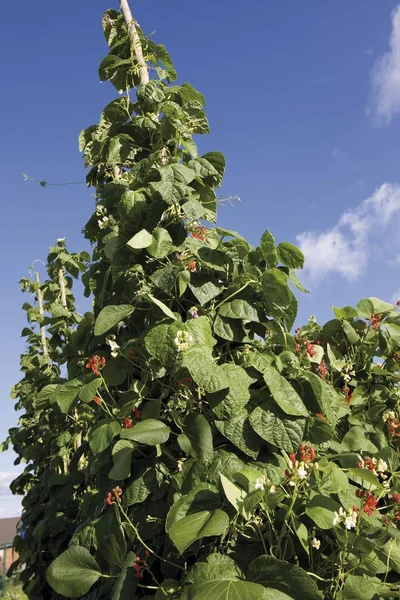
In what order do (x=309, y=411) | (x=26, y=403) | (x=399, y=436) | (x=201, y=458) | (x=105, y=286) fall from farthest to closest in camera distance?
(x=26, y=403)
(x=399, y=436)
(x=105, y=286)
(x=309, y=411)
(x=201, y=458)

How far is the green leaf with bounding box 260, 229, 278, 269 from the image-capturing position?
196cm

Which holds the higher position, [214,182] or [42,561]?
[214,182]

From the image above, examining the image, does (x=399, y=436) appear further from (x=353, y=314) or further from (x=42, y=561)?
(x=42, y=561)

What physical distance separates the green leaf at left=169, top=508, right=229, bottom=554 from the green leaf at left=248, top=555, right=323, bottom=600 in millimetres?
141

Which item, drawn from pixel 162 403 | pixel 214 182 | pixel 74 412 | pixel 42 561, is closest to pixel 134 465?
pixel 162 403

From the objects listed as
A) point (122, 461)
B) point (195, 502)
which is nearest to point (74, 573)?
point (122, 461)

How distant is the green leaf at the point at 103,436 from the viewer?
1922 mm

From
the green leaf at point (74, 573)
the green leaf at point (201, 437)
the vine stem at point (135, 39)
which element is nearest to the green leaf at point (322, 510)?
the green leaf at point (201, 437)

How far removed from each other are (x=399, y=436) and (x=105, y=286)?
5.08 feet

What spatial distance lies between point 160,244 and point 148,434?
0.67m

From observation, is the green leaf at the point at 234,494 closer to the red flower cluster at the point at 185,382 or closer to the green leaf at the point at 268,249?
the red flower cluster at the point at 185,382

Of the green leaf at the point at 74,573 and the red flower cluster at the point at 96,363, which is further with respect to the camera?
the red flower cluster at the point at 96,363

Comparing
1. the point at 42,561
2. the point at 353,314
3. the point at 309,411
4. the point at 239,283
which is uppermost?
the point at 353,314

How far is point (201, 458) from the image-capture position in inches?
69.7
